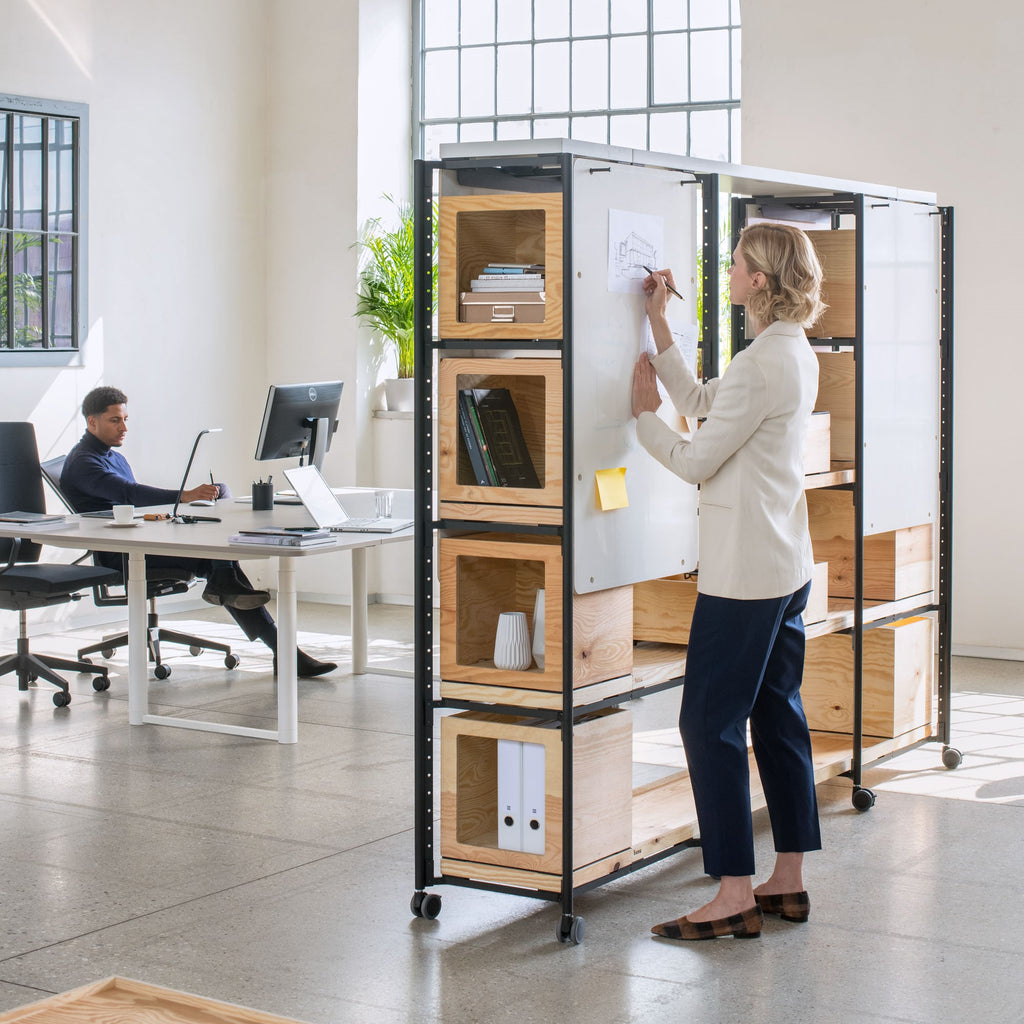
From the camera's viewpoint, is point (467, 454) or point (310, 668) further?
point (310, 668)

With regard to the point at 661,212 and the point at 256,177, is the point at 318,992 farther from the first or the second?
the point at 256,177

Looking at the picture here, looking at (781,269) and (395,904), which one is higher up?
(781,269)

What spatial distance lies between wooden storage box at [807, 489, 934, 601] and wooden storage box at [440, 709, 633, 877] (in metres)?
1.48

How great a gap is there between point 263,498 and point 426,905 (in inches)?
130

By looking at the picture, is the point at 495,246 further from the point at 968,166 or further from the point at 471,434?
the point at 968,166

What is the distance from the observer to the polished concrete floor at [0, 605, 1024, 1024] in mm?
3188

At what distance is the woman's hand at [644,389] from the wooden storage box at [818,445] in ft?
3.08

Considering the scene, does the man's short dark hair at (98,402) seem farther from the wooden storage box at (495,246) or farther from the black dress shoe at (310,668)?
the wooden storage box at (495,246)

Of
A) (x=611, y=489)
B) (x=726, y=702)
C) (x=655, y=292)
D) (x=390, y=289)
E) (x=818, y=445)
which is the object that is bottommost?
(x=726, y=702)

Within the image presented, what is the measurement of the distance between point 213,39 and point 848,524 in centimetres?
549

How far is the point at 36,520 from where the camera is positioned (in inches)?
241

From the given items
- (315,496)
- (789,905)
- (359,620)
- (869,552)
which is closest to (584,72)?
(359,620)

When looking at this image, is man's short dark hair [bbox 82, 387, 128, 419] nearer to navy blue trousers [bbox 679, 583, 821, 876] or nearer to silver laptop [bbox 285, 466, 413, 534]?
silver laptop [bbox 285, 466, 413, 534]

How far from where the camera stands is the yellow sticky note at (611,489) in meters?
3.54
